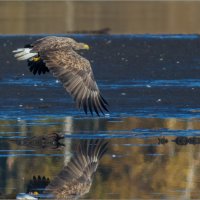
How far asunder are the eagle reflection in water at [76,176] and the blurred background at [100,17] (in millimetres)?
14284

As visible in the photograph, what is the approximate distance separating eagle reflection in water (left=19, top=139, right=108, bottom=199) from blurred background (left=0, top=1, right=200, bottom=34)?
14.3 metres

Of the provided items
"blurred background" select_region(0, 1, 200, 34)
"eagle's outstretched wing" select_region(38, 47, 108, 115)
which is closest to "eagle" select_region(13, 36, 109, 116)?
"eagle's outstretched wing" select_region(38, 47, 108, 115)

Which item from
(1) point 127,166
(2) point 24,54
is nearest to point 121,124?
(2) point 24,54

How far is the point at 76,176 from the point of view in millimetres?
9266

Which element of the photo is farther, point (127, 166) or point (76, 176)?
point (127, 166)

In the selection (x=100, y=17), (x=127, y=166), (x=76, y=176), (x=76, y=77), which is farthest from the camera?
(x=100, y=17)

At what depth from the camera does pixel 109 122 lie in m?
12.6

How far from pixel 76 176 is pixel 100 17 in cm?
2386

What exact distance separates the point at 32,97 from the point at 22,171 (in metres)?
5.21

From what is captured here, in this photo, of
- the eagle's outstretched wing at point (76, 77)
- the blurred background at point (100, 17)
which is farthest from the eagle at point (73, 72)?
the blurred background at point (100, 17)

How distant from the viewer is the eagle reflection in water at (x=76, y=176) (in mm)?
8666

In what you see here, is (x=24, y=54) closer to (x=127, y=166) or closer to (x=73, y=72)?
(x=73, y=72)

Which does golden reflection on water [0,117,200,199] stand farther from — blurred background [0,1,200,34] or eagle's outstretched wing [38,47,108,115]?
blurred background [0,1,200,34]

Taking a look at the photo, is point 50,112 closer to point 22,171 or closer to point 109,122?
point 109,122
